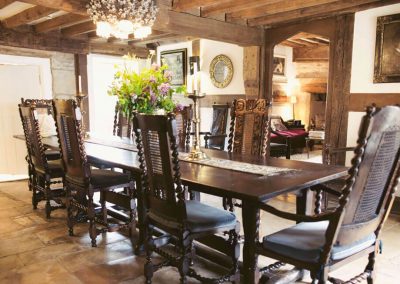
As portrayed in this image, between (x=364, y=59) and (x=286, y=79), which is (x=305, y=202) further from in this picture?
(x=286, y=79)

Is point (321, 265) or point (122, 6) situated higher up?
point (122, 6)

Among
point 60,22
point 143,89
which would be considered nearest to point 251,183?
point 143,89

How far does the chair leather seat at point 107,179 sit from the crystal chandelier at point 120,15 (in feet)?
4.67

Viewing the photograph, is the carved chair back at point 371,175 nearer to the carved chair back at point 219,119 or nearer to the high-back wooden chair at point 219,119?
the high-back wooden chair at point 219,119

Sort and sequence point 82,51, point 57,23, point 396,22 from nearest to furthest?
point 396,22, point 57,23, point 82,51

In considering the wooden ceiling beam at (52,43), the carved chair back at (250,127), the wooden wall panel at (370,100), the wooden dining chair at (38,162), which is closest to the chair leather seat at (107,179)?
the wooden dining chair at (38,162)

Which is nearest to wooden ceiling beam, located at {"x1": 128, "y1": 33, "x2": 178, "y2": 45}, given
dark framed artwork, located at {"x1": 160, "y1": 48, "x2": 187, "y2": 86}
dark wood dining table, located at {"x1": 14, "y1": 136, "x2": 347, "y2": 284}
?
dark framed artwork, located at {"x1": 160, "y1": 48, "x2": 187, "y2": 86}

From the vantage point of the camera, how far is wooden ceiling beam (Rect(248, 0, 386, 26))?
3.91 m

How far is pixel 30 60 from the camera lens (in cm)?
548

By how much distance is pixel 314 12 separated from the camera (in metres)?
4.27

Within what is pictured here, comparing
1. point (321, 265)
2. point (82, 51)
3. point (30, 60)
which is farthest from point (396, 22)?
point (30, 60)

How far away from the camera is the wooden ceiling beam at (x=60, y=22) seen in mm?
4643

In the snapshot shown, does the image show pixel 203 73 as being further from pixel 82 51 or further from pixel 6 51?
pixel 6 51

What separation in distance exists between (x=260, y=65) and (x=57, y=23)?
3069 millimetres
